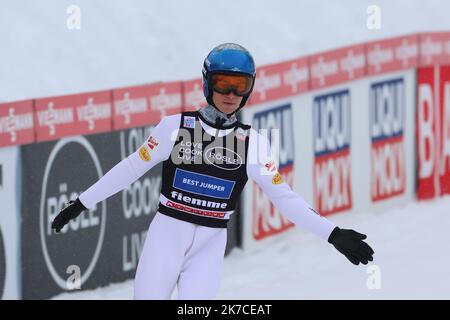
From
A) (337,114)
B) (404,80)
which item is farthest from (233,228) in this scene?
(404,80)

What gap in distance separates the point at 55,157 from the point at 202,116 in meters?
3.65

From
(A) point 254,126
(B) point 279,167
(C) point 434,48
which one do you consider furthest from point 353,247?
(C) point 434,48

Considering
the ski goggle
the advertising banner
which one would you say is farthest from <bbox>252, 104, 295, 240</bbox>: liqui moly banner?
the ski goggle

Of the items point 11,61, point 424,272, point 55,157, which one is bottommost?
point 424,272

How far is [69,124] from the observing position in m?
9.77

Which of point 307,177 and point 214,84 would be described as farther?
point 307,177

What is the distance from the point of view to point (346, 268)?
37.3 ft

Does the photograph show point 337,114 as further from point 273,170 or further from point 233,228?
point 273,170

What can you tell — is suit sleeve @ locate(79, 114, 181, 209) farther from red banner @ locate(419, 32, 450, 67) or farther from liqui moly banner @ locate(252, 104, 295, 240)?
red banner @ locate(419, 32, 450, 67)

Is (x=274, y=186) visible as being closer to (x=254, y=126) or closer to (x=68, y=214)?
(x=68, y=214)

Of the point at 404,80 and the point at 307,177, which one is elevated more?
the point at 404,80

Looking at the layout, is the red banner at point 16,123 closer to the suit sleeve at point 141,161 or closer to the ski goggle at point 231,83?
the suit sleeve at point 141,161
